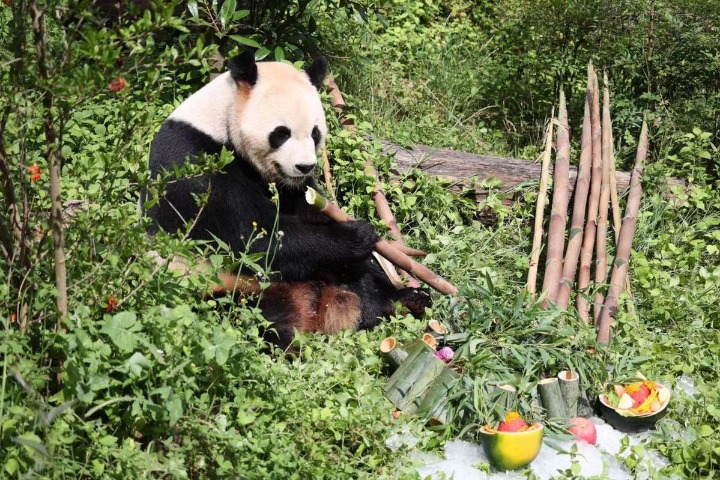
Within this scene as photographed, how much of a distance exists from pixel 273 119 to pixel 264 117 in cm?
5

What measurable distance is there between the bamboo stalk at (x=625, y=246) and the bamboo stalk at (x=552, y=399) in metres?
0.65

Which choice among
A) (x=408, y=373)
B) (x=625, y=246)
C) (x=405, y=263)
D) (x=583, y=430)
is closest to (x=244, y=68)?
(x=405, y=263)

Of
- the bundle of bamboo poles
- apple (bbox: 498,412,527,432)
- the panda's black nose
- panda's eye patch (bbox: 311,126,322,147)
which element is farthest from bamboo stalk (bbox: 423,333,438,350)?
panda's eye patch (bbox: 311,126,322,147)

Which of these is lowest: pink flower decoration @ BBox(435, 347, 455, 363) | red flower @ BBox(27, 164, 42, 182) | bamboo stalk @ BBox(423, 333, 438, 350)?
pink flower decoration @ BBox(435, 347, 455, 363)

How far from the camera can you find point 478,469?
12.1ft

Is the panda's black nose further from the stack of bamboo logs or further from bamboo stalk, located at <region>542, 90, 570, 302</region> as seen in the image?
bamboo stalk, located at <region>542, 90, 570, 302</region>

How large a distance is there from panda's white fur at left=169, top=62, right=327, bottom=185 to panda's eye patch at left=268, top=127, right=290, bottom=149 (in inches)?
0.7

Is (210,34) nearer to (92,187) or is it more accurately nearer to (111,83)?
(92,187)

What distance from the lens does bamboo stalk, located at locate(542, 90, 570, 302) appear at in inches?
200

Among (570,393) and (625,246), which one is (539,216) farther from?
(570,393)

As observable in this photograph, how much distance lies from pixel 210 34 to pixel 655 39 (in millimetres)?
3403

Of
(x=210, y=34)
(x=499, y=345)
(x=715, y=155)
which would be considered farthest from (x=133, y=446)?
(x=715, y=155)

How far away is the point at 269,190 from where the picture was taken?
453 centimetres

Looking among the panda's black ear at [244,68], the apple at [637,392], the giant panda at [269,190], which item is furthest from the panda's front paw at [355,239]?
the apple at [637,392]
